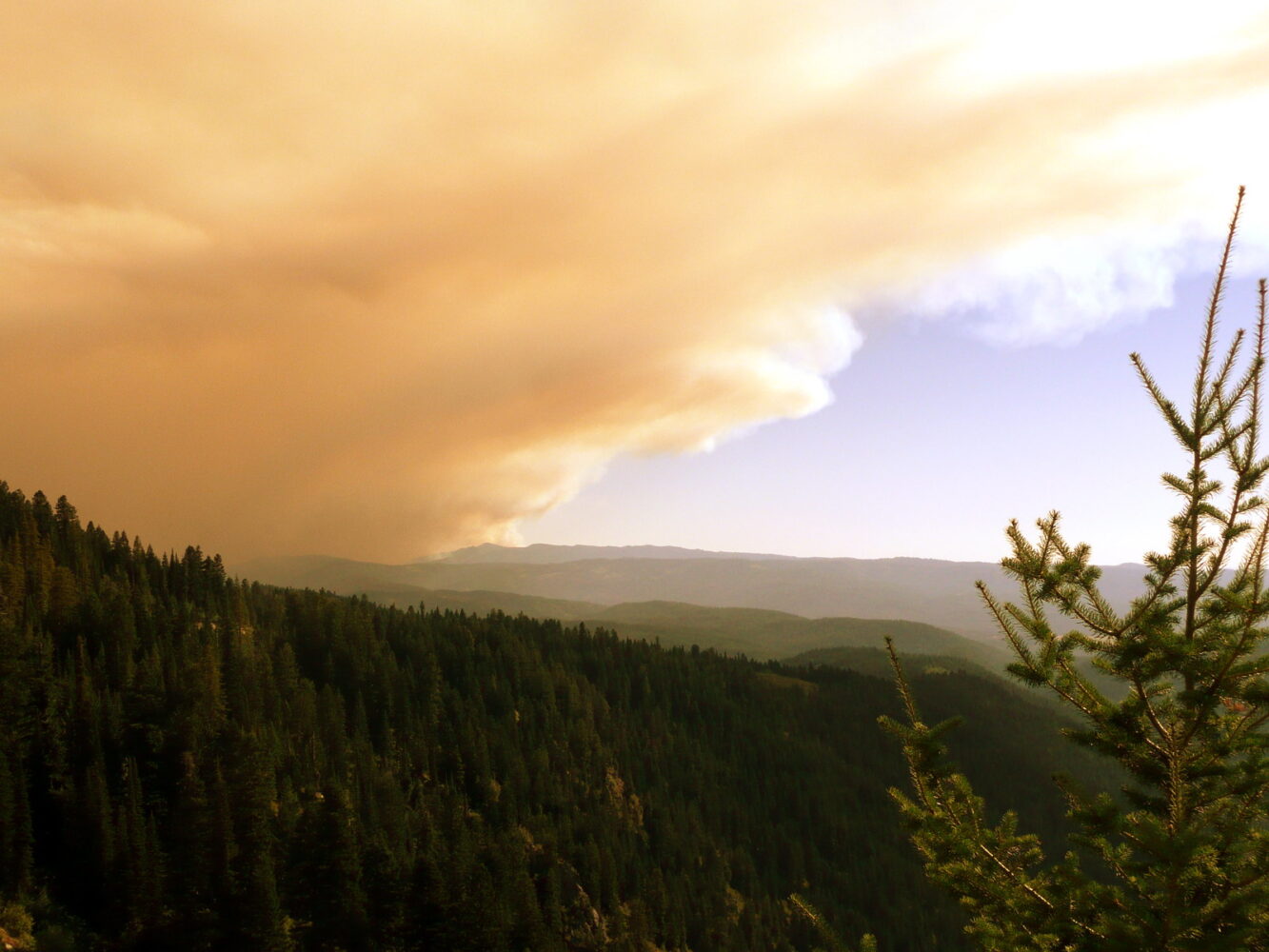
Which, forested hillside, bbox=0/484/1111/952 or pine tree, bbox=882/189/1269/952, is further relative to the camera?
forested hillside, bbox=0/484/1111/952

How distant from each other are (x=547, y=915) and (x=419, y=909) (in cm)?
6444

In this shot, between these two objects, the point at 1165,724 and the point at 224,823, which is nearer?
the point at 1165,724

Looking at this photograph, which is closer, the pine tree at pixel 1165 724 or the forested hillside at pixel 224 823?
the pine tree at pixel 1165 724

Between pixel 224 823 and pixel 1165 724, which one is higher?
pixel 1165 724

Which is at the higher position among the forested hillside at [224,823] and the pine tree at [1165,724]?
the pine tree at [1165,724]

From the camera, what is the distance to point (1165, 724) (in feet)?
54.7

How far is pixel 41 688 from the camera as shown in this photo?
444ft

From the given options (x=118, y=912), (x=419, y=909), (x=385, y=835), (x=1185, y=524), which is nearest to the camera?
(x=1185, y=524)

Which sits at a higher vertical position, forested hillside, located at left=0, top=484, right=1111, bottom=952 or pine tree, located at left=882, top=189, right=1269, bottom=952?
pine tree, located at left=882, top=189, right=1269, bottom=952

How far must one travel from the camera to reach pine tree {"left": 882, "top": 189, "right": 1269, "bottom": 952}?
14523 millimetres

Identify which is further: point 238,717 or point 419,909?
point 238,717

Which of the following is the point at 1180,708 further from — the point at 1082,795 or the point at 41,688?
the point at 41,688

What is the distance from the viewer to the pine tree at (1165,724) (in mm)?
14523

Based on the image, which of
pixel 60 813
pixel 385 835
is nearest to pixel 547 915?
pixel 385 835
